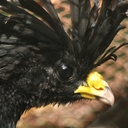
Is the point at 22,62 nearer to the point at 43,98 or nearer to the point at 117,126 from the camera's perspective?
the point at 43,98

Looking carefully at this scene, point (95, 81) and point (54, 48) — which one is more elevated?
point (54, 48)

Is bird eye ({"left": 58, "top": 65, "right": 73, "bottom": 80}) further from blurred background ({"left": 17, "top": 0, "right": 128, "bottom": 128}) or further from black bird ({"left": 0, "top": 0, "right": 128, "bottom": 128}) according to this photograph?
blurred background ({"left": 17, "top": 0, "right": 128, "bottom": 128})

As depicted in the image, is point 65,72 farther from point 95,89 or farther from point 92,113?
point 92,113

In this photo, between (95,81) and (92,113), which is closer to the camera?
(95,81)

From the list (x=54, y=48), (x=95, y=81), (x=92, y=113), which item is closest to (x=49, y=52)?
(x=54, y=48)

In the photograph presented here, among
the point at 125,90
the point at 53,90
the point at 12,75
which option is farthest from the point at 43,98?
→ the point at 125,90

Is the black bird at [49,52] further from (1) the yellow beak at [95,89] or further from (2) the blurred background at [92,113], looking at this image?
(2) the blurred background at [92,113]
